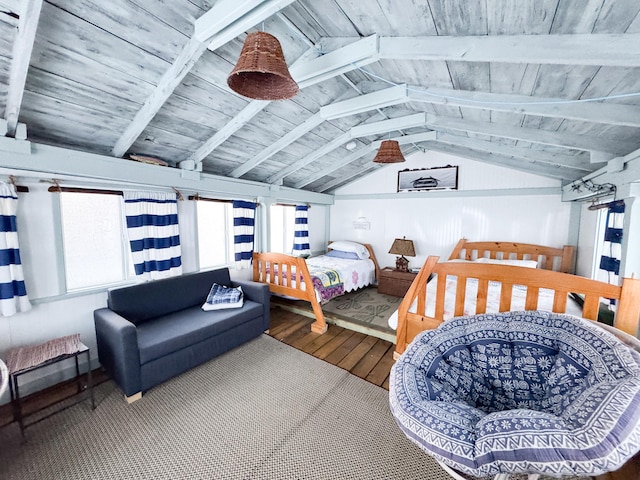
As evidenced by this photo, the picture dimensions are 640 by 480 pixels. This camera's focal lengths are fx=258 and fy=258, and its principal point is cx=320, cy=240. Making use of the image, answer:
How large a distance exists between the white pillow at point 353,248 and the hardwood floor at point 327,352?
178 centimetres

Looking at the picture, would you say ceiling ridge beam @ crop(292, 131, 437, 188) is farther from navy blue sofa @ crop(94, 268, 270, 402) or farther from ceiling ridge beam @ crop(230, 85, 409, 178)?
navy blue sofa @ crop(94, 268, 270, 402)

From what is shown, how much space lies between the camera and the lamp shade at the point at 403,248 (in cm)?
440

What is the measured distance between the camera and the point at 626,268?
2070mm

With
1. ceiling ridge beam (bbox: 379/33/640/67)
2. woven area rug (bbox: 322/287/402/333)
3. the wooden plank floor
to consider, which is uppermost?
ceiling ridge beam (bbox: 379/33/640/67)

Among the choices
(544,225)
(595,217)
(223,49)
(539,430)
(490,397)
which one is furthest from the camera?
(544,225)

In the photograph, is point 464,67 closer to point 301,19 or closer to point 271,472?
point 301,19

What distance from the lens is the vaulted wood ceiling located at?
4.01 ft

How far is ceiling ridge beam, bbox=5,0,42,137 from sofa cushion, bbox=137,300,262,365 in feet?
5.87

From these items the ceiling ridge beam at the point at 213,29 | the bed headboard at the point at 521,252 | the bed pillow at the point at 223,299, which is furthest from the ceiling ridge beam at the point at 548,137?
the bed pillow at the point at 223,299

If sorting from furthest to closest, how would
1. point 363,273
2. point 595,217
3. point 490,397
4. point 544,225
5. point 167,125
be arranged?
point 363,273 < point 544,225 < point 595,217 < point 167,125 < point 490,397

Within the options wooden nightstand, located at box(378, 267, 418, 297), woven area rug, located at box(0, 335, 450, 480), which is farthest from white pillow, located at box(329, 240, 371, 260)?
woven area rug, located at box(0, 335, 450, 480)

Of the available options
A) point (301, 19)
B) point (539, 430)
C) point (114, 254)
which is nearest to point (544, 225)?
point (539, 430)

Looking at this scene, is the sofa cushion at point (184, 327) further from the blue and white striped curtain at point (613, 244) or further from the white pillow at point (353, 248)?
the blue and white striped curtain at point (613, 244)

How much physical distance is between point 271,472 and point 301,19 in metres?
2.78
